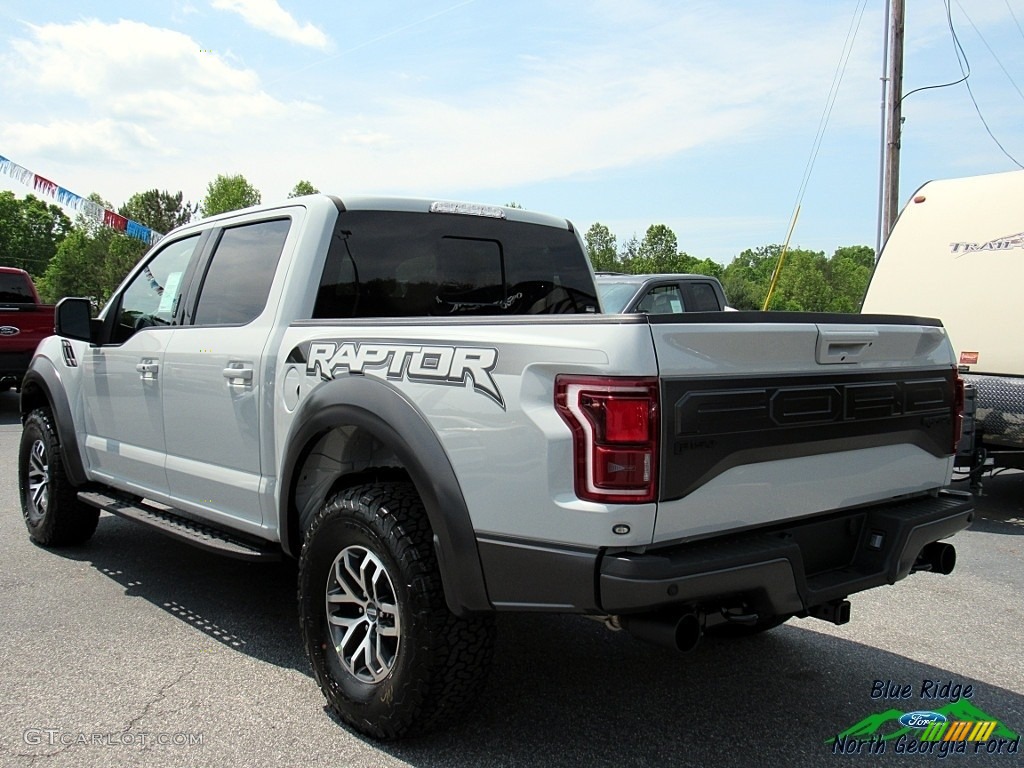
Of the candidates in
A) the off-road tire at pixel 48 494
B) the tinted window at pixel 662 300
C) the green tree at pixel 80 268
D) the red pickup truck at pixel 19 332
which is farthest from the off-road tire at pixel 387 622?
the green tree at pixel 80 268

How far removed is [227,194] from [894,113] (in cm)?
7150

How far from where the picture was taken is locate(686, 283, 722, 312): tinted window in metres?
9.75

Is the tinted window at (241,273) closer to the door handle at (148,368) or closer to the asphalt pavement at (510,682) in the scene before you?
the door handle at (148,368)

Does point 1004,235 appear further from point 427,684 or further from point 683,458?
point 427,684

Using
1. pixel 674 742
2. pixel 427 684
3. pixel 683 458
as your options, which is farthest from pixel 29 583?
pixel 683 458

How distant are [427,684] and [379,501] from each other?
63 cm

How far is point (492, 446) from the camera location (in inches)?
105

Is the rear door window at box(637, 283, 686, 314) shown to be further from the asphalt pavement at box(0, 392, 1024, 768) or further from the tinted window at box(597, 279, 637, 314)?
the asphalt pavement at box(0, 392, 1024, 768)

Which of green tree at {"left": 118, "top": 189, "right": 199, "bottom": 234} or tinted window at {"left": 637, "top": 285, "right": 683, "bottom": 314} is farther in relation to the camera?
green tree at {"left": 118, "top": 189, "right": 199, "bottom": 234}

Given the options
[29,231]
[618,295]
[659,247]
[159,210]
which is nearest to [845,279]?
[659,247]

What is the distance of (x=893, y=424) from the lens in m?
3.21

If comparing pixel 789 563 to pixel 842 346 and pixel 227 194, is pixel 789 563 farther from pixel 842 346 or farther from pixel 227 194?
pixel 227 194

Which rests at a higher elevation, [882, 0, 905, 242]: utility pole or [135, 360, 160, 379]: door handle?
[882, 0, 905, 242]: utility pole

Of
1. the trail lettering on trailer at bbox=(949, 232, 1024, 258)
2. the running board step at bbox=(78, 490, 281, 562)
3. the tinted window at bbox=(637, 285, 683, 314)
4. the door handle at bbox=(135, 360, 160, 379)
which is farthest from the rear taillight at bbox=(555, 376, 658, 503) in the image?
the tinted window at bbox=(637, 285, 683, 314)
